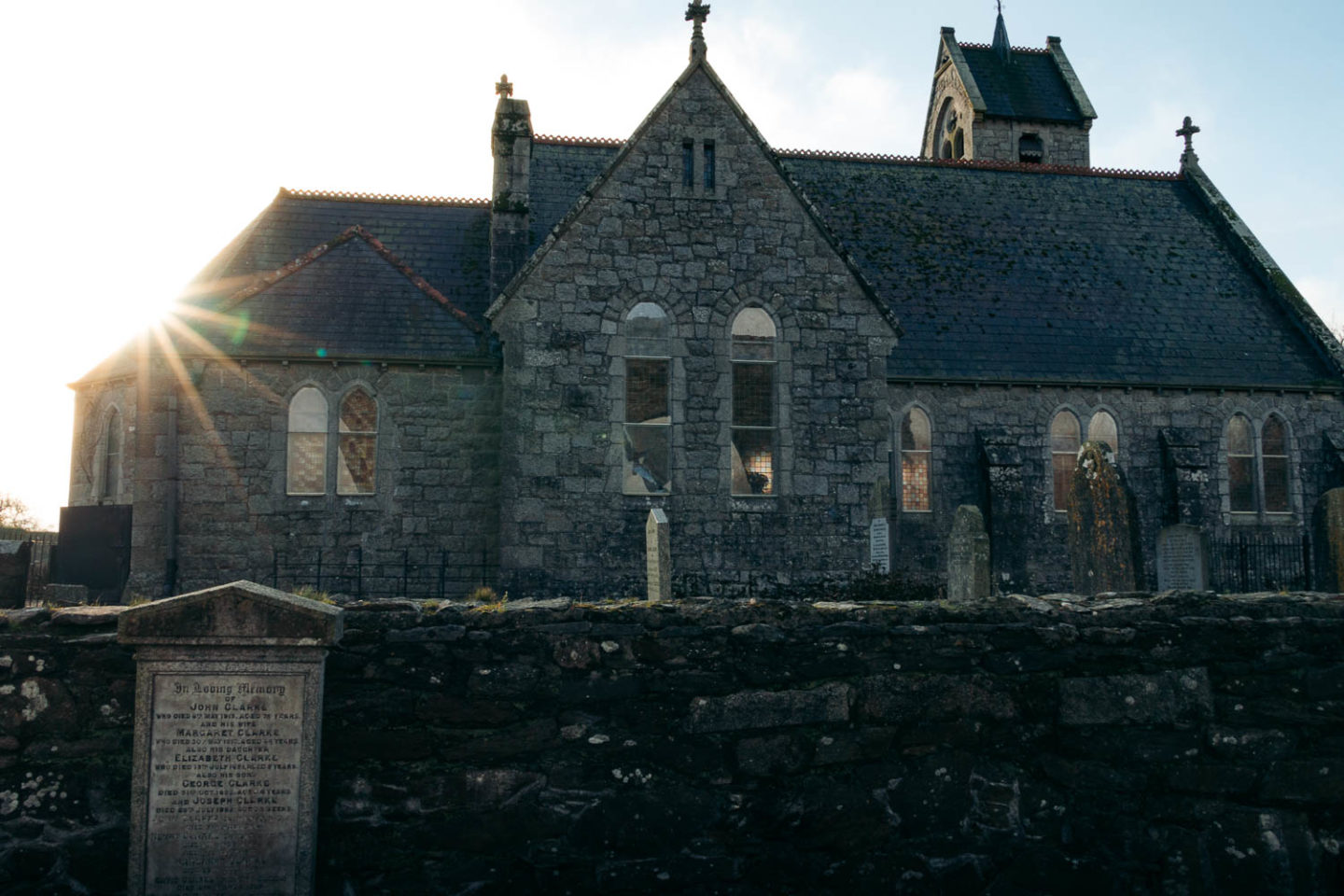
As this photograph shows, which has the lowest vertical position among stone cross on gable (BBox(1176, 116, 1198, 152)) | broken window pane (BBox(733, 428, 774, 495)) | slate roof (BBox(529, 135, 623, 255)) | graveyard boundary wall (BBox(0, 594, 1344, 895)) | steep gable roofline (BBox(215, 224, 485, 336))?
graveyard boundary wall (BBox(0, 594, 1344, 895))

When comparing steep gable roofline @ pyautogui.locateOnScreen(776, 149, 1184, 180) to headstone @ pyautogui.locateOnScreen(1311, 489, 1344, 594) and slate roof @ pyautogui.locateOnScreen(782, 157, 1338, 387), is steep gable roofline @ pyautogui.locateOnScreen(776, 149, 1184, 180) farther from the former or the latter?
headstone @ pyautogui.locateOnScreen(1311, 489, 1344, 594)

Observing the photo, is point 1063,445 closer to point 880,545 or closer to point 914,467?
point 914,467

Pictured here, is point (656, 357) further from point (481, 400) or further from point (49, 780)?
point (49, 780)

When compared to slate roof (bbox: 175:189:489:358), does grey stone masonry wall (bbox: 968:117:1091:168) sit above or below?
above

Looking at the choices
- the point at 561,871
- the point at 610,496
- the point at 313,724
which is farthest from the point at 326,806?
the point at 610,496

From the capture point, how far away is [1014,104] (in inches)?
1369

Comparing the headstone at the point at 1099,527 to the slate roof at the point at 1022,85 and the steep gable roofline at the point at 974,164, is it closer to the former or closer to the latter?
the steep gable roofline at the point at 974,164

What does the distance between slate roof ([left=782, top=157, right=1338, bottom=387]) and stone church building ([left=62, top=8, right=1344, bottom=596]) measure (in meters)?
0.13

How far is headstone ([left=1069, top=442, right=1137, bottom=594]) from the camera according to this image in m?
13.4

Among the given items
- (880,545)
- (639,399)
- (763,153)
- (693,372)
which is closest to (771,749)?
(880,545)

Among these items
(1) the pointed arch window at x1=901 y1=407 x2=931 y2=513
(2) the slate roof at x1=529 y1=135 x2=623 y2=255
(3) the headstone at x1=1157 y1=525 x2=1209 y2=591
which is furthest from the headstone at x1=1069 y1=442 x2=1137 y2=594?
(2) the slate roof at x1=529 y1=135 x2=623 y2=255

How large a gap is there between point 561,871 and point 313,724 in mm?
1803

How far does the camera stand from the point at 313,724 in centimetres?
654

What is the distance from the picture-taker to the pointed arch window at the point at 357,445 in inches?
776
